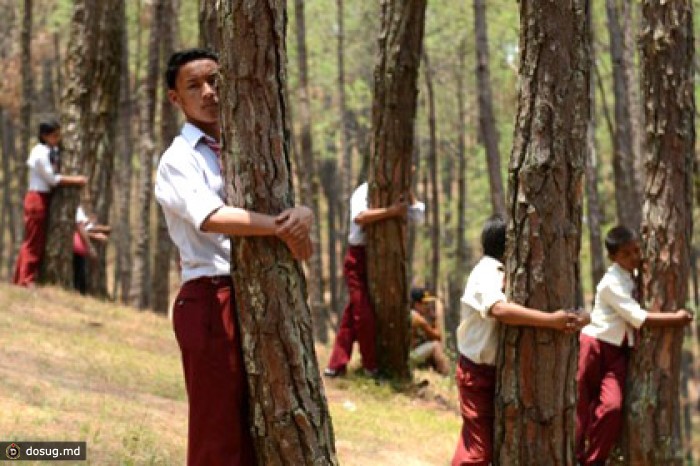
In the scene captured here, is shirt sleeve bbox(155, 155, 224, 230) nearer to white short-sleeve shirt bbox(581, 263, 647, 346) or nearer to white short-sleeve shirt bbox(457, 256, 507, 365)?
white short-sleeve shirt bbox(457, 256, 507, 365)

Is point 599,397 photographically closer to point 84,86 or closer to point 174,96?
point 174,96

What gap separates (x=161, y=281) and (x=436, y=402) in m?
6.48

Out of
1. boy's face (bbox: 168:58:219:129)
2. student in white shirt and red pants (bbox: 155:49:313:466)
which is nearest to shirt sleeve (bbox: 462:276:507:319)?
student in white shirt and red pants (bbox: 155:49:313:466)

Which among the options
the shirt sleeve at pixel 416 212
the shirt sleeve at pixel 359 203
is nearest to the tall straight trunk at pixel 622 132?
the shirt sleeve at pixel 416 212

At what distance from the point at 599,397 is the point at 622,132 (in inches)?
308

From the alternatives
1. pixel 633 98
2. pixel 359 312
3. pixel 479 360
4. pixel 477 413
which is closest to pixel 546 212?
pixel 479 360

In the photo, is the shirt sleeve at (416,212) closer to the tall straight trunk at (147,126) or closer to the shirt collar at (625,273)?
the shirt collar at (625,273)

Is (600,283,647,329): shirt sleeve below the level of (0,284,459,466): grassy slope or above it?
above

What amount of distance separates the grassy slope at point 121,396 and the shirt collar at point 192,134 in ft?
6.81

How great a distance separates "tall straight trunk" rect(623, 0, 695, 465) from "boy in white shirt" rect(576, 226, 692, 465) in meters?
0.12

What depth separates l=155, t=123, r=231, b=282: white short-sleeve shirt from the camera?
181 inches

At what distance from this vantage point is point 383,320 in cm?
1020

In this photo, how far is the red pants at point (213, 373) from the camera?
4.56 m

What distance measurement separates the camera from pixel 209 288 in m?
4.68
